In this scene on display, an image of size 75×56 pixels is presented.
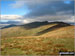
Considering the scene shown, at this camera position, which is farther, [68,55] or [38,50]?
[38,50]

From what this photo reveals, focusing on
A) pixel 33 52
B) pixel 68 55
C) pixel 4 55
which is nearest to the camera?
pixel 68 55

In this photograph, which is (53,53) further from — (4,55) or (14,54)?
(4,55)

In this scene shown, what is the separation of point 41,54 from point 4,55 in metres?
6.38

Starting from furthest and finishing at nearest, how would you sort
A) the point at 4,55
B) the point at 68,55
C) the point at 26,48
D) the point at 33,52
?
the point at 26,48
the point at 33,52
the point at 4,55
the point at 68,55

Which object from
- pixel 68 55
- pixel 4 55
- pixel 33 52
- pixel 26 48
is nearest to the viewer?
pixel 68 55

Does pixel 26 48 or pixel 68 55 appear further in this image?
pixel 26 48

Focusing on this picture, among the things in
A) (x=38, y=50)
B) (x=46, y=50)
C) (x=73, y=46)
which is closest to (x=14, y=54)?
(x=38, y=50)

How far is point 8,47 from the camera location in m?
25.7

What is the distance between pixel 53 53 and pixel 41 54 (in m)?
2.17

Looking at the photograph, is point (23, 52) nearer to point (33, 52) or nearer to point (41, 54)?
point (33, 52)

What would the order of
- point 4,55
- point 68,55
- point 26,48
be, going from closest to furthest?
1. point 68,55
2. point 4,55
3. point 26,48

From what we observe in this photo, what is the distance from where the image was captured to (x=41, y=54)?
21953 mm

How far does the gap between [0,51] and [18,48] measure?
3.66 metres

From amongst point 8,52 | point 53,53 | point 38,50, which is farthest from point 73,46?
point 8,52
